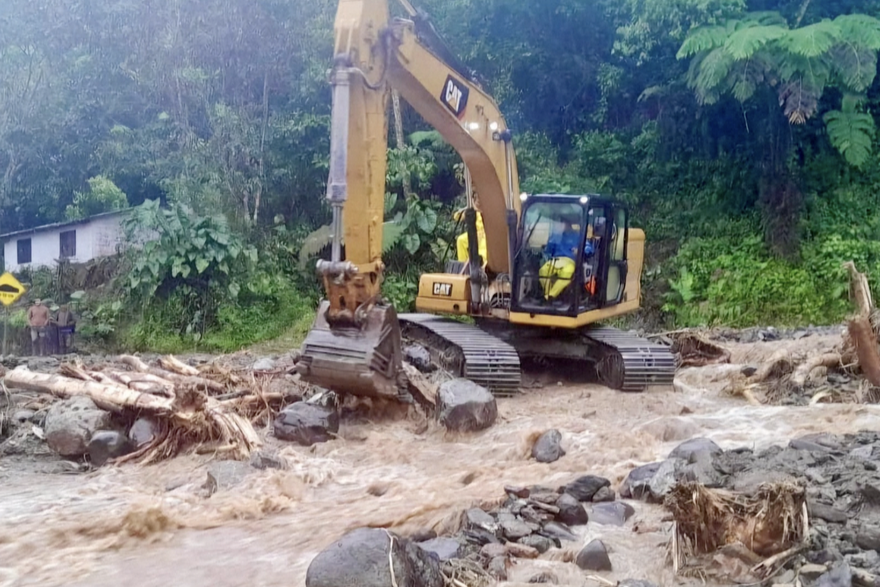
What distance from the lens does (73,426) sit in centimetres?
701

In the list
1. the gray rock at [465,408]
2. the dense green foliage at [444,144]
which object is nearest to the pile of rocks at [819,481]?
the gray rock at [465,408]

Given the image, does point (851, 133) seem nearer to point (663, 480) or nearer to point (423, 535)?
point (663, 480)

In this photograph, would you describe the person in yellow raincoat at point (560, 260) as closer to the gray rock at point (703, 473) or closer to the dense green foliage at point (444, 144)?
the gray rock at point (703, 473)

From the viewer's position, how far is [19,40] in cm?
2323

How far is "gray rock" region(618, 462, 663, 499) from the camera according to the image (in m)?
5.43

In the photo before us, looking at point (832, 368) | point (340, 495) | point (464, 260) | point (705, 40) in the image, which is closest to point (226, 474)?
point (340, 495)

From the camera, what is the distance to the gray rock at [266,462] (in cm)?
631

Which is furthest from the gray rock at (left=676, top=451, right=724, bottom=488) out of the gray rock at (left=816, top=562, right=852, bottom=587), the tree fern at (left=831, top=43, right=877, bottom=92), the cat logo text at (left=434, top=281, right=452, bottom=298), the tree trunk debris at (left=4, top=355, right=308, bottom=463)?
the tree fern at (left=831, top=43, right=877, bottom=92)

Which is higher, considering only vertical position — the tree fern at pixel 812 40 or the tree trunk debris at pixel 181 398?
the tree fern at pixel 812 40

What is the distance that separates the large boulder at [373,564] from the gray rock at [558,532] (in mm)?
859

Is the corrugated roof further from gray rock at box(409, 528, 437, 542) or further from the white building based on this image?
gray rock at box(409, 528, 437, 542)

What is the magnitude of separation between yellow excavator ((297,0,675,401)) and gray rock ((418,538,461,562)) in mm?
2739

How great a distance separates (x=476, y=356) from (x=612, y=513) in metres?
3.74

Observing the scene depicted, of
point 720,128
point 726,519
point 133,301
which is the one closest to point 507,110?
point 720,128
